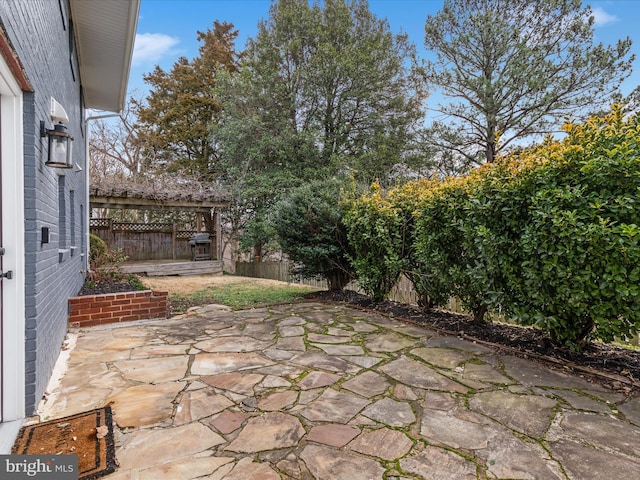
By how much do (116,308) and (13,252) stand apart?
2.69 m

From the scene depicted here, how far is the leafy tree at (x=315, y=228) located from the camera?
253 inches

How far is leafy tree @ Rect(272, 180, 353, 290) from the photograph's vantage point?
643 cm

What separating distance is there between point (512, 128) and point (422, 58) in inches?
155

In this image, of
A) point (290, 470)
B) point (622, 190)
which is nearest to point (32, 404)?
point (290, 470)

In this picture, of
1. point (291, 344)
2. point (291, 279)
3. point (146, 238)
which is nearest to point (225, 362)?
point (291, 344)

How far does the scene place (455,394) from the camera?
8.59 feet

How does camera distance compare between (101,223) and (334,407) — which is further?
(101,223)

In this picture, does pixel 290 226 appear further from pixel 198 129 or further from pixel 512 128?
pixel 198 129

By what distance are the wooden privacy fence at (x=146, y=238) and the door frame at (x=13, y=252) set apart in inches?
417

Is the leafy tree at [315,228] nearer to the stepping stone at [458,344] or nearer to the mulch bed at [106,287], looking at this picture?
the stepping stone at [458,344]

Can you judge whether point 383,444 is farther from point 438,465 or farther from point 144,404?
point 144,404

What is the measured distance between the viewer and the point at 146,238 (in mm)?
12578

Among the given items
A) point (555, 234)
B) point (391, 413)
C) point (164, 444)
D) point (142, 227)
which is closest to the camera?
point (164, 444)

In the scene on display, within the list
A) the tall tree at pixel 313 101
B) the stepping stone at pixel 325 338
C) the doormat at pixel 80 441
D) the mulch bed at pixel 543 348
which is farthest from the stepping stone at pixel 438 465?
the tall tree at pixel 313 101
